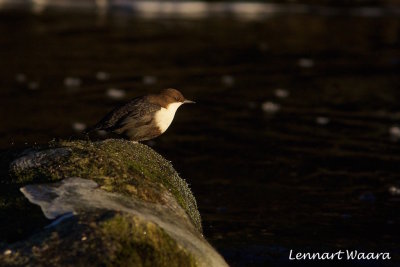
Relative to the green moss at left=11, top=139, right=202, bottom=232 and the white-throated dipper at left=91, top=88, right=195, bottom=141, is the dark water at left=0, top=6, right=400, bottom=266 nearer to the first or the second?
the white-throated dipper at left=91, top=88, right=195, bottom=141

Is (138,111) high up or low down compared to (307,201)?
up

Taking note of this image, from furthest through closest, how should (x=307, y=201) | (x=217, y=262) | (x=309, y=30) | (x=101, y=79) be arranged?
(x=309, y=30), (x=101, y=79), (x=307, y=201), (x=217, y=262)

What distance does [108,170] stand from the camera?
5.81 metres

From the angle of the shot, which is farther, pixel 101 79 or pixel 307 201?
pixel 101 79

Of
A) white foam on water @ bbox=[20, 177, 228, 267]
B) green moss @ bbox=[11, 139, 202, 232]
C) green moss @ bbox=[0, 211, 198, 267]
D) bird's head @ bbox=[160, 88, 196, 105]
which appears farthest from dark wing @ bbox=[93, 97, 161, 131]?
green moss @ bbox=[0, 211, 198, 267]

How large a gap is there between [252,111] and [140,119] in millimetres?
6960

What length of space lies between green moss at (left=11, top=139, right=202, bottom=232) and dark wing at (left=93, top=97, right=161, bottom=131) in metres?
1.23

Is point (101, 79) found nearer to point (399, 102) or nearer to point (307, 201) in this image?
point (399, 102)

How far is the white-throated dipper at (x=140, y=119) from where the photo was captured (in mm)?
7777

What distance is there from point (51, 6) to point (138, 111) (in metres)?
24.0

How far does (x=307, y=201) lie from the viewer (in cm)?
967

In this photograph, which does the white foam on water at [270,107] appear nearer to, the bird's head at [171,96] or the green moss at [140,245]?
the bird's head at [171,96]

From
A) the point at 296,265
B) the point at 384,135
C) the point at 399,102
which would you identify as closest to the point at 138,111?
the point at 296,265

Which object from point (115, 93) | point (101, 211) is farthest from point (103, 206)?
point (115, 93)
